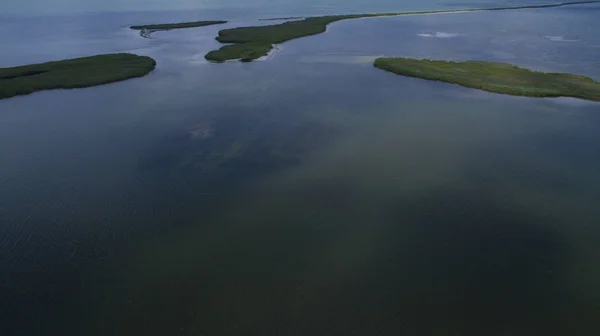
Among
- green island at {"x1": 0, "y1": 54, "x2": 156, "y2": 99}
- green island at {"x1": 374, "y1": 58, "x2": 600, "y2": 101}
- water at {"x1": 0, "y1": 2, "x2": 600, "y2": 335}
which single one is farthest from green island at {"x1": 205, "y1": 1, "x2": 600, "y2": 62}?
green island at {"x1": 374, "y1": 58, "x2": 600, "y2": 101}

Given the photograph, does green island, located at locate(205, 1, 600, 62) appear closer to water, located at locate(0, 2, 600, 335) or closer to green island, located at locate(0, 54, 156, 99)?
green island, located at locate(0, 54, 156, 99)

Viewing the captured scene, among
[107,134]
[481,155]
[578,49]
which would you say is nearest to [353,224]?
[481,155]

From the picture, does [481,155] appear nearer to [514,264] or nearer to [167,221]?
[514,264]

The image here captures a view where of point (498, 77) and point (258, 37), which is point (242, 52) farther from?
point (498, 77)

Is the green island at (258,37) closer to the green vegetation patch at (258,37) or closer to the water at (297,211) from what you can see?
the green vegetation patch at (258,37)

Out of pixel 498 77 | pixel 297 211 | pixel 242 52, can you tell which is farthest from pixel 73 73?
pixel 498 77
